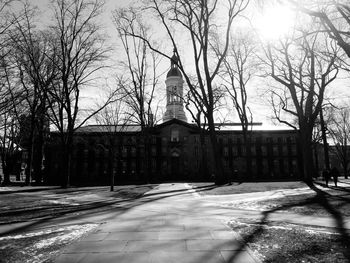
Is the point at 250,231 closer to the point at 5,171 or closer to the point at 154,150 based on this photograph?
the point at 5,171

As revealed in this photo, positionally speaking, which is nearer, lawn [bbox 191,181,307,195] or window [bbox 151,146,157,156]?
lawn [bbox 191,181,307,195]

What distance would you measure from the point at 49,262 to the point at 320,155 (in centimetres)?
7681

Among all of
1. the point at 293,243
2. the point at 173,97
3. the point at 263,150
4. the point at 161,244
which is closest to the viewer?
the point at 293,243

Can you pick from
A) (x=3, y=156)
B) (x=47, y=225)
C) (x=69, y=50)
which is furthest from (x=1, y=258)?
(x=3, y=156)

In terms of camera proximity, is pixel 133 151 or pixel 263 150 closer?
pixel 133 151

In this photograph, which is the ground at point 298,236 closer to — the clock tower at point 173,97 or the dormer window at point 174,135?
the dormer window at point 174,135

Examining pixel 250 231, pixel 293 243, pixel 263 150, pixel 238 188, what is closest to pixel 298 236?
pixel 293 243

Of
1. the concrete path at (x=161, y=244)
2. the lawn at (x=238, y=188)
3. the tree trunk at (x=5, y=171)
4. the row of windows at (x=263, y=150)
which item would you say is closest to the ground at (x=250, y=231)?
the concrete path at (x=161, y=244)

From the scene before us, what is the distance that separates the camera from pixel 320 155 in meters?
72.4

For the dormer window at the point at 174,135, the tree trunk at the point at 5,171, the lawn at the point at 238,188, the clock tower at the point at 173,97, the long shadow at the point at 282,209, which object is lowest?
the long shadow at the point at 282,209

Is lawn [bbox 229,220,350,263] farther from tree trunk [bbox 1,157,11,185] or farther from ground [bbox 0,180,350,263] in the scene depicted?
tree trunk [bbox 1,157,11,185]

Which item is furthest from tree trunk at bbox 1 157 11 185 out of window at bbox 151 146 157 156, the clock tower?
the clock tower

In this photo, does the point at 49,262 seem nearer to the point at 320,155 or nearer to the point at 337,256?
the point at 337,256

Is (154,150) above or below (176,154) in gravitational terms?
above
